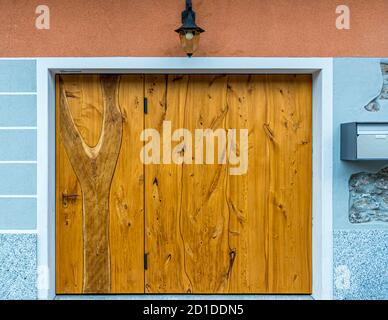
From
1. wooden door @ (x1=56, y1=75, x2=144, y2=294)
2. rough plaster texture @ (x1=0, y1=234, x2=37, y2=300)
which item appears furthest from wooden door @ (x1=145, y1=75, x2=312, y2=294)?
rough plaster texture @ (x1=0, y1=234, x2=37, y2=300)

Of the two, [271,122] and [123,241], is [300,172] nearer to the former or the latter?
[271,122]

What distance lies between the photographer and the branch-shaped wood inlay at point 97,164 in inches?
170

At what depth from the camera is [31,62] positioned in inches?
162

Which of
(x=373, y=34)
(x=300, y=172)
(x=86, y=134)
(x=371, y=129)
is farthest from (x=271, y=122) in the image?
(x=86, y=134)

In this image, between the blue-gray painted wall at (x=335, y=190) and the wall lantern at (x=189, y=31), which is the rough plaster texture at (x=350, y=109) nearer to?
the blue-gray painted wall at (x=335, y=190)

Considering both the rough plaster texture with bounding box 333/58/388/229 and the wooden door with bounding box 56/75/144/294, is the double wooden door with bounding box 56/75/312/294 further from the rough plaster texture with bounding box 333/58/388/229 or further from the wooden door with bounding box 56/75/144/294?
the rough plaster texture with bounding box 333/58/388/229

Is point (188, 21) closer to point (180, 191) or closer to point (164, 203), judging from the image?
point (180, 191)

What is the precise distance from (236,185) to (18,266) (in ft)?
7.28

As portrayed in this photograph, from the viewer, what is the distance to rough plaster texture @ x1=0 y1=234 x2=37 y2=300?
4.10 m

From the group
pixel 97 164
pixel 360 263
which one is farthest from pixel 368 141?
pixel 97 164

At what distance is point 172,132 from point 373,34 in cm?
212

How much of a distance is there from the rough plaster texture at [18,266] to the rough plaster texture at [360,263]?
286 centimetres

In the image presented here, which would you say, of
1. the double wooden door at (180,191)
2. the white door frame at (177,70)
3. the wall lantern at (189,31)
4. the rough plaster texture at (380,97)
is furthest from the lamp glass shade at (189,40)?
the rough plaster texture at (380,97)

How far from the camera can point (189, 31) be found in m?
3.74
